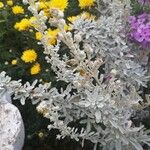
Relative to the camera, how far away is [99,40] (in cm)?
251

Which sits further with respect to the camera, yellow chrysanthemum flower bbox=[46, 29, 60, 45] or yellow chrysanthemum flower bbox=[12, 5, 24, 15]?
yellow chrysanthemum flower bbox=[12, 5, 24, 15]

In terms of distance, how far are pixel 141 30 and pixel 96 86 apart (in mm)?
470

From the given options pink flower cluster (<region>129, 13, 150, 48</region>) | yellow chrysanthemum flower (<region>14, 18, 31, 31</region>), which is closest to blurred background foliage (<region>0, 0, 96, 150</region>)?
yellow chrysanthemum flower (<region>14, 18, 31, 31</region>)

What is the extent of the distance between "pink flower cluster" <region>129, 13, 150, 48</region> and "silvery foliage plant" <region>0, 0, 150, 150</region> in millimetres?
69

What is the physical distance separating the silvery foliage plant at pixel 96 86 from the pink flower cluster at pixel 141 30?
0.07 m

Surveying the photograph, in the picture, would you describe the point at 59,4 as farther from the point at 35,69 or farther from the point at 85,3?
the point at 35,69

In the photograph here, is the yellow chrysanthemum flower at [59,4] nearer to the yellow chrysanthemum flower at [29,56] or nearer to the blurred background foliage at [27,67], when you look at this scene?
the blurred background foliage at [27,67]

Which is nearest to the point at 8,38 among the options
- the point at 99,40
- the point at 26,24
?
the point at 26,24

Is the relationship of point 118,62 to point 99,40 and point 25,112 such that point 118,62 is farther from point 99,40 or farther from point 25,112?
point 25,112

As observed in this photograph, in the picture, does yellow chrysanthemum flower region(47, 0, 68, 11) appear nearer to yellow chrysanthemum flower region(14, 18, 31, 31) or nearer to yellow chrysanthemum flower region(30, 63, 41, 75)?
yellow chrysanthemum flower region(14, 18, 31, 31)

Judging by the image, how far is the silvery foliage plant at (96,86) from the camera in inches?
82.3

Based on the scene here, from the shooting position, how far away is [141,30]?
8.08 feet

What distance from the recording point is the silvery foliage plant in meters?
2.09

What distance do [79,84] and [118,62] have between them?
423 millimetres
